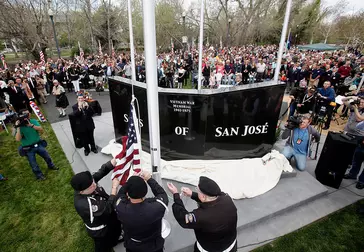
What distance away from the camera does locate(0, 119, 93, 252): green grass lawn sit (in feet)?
13.4

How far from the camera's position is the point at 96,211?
2.77 meters

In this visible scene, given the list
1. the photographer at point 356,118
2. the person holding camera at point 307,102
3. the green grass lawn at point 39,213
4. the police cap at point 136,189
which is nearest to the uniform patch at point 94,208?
the police cap at point 136,189

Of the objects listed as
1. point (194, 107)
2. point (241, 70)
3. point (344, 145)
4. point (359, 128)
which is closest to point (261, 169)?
point (344, 145)

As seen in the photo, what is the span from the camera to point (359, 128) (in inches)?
212

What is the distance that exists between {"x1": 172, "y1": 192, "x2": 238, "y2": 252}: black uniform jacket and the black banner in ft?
9.12

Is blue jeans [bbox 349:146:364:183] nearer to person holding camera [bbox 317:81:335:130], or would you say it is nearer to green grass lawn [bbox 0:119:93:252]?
person holding camera [bbox 317:81:335:130]

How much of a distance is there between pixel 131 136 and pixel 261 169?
10.7ft

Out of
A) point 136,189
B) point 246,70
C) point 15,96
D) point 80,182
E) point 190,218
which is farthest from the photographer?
point 246,70

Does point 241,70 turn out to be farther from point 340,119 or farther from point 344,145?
point 344,145

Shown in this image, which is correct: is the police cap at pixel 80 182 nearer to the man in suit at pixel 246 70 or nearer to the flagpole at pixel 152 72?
the flagpole at pixel 152 72

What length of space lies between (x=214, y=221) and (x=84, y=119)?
5.02 m

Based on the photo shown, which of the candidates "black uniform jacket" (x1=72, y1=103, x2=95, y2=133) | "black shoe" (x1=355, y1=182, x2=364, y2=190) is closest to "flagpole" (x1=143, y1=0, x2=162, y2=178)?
"black uniform jacket" (x1=72, y1=103, x2=95, y2=133)

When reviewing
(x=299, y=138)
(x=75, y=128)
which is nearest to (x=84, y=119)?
(x=75, y=128)

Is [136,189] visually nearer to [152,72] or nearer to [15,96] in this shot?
[152,72]
